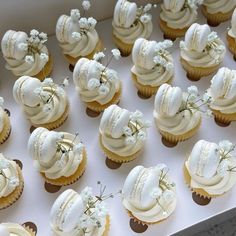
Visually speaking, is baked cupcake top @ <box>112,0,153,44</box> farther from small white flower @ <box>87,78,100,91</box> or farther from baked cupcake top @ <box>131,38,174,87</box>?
small white flower @ <box>87,78,100,91</box>

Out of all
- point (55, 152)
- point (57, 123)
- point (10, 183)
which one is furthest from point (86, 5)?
point (10, 183)

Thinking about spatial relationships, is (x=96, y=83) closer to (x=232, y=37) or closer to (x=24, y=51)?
(x=24, y=51)

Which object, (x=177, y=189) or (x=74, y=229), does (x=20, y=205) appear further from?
(x=177, y=189)

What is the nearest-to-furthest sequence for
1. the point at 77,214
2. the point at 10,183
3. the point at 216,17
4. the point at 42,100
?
the point at 77,214
the point at 10,183
the point at 42,100
the point at 216,17

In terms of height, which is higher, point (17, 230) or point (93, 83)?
point (93, 83)

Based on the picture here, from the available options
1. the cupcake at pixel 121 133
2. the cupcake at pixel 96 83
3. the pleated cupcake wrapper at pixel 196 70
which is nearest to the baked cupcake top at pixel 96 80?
the cupcake at pixel 96 83

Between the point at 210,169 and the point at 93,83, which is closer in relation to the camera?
the point at 210,169

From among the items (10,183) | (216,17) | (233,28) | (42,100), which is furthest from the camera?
(216,17)
